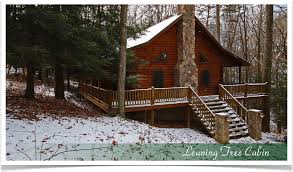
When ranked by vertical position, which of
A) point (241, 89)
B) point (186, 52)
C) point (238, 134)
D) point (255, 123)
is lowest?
point (238, 134)

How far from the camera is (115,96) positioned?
464 inches

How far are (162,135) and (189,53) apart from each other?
18.8 feet

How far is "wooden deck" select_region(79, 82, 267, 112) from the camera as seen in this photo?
12.0 m

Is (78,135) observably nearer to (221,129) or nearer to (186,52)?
(221,129)

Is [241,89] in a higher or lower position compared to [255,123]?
higher

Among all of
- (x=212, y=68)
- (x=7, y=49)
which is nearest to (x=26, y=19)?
(x=7, y=49)

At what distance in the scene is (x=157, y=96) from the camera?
12.7 m

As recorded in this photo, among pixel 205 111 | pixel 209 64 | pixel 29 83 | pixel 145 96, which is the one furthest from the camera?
pixel 209 64

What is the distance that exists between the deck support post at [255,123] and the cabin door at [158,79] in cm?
461

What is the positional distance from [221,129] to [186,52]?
5007mm

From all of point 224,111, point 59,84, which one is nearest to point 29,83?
point 59,84

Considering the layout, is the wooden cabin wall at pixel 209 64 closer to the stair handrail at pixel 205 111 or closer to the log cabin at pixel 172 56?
the log cabin at pixel 172 56
